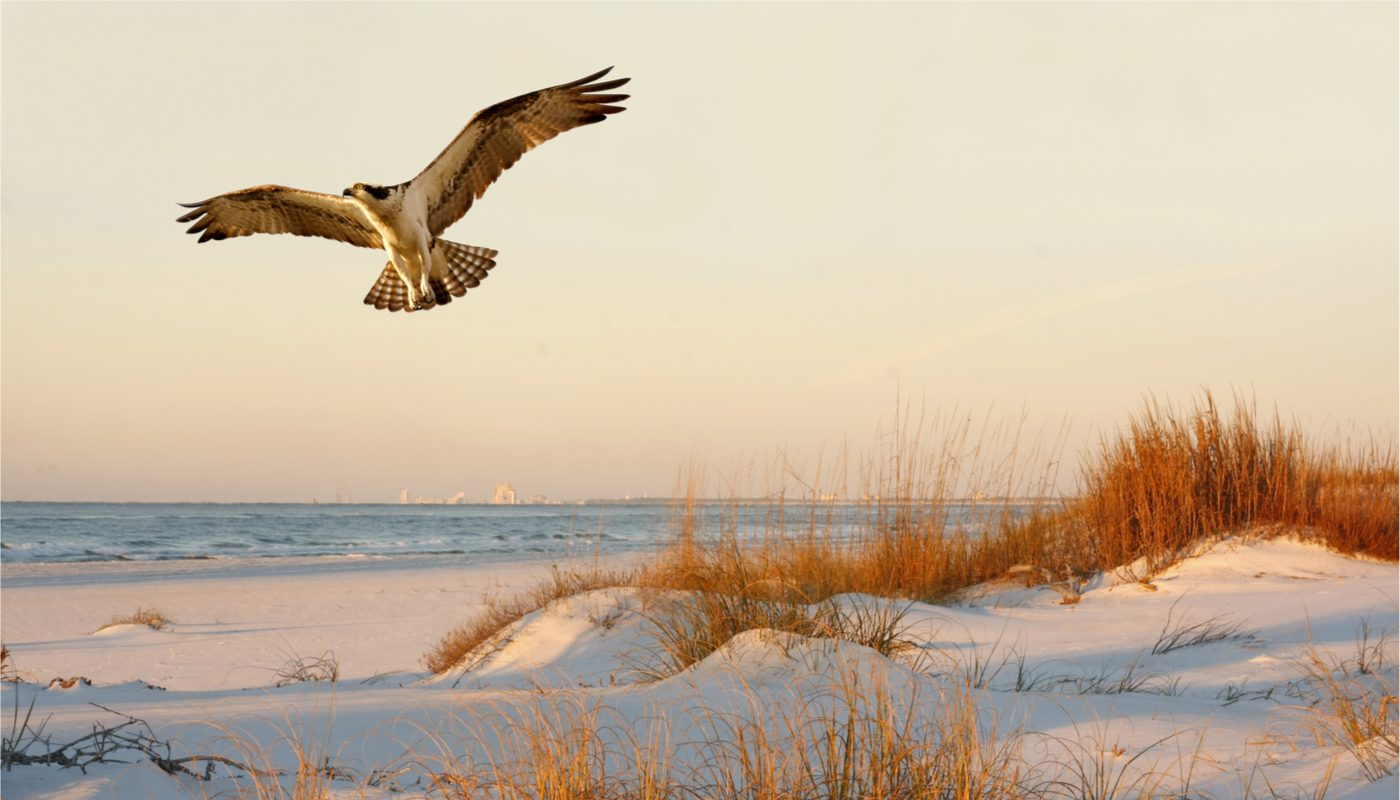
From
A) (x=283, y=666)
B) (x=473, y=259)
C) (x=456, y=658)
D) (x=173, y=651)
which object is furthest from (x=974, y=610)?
(x=173, y=651)

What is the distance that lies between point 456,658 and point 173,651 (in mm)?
3170

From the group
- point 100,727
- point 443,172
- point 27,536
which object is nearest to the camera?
point 100,727

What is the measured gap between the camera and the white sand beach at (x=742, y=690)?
10.0 feet

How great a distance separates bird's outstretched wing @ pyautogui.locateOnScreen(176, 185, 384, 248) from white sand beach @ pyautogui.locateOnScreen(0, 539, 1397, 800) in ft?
7.17

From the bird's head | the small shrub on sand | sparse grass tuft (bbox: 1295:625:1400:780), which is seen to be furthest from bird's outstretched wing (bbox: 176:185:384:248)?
the small shrub on sand

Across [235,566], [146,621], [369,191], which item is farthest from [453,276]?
[235,566]

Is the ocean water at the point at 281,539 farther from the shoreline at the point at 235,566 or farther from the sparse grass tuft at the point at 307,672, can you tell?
the sparse grass tuft at the point at 307,672

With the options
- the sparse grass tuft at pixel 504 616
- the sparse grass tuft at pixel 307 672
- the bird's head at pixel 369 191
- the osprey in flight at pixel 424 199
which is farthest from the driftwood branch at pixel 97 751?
the sparse grass tuft at pixel 504 616

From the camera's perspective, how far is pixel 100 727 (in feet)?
11.5

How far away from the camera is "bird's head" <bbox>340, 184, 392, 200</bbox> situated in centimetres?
486

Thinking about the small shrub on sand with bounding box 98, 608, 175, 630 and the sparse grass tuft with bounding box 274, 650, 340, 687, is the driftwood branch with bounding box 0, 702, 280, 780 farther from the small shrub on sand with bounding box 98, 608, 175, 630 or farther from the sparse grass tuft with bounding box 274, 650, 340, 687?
the small shrub on sand with bounding box 98, 608, 175, 630

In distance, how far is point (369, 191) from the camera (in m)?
4.91

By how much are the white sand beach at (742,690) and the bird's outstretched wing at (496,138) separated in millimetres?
2255

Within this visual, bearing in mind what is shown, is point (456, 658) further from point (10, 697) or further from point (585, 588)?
point (10, 697)
